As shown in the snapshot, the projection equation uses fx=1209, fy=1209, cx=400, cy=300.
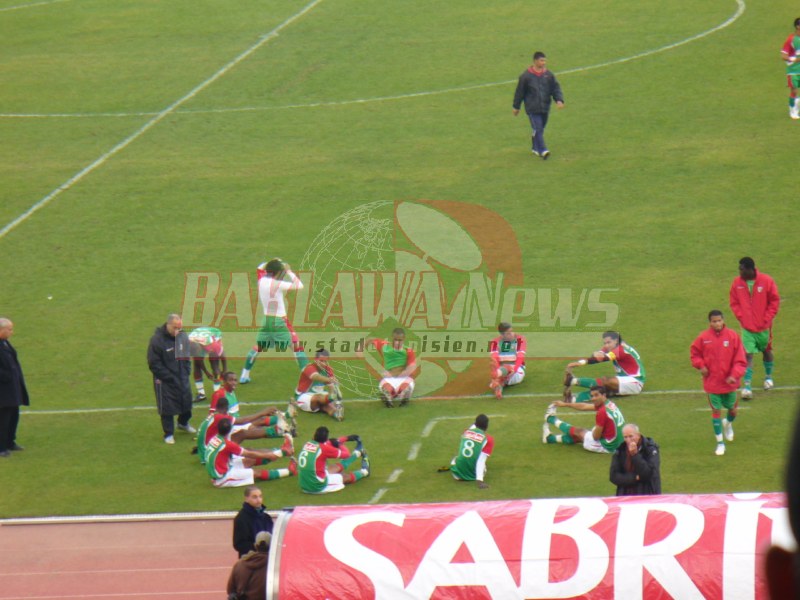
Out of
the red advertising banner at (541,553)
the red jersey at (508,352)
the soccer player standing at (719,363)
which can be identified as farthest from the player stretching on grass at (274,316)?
the red advertising banner at (541,553)

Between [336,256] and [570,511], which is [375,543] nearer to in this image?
[570,511]

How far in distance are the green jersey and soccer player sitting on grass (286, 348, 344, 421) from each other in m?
2.57

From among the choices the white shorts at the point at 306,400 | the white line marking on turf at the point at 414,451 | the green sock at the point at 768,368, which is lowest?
the white line marking on turf at the point at 414,451

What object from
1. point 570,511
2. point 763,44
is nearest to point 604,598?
point 570,511

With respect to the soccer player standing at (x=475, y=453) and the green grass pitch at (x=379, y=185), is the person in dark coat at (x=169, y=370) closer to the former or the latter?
the green grass pitch at (x=379, y=185)

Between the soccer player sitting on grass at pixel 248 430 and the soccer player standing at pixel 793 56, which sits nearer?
the soccer player sitting on grass at pixel 248 430

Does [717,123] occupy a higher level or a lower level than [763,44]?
lower

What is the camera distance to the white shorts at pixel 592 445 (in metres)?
14.5

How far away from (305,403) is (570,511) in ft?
24.4

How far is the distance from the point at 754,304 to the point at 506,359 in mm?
3383

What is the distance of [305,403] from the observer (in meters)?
16.2
